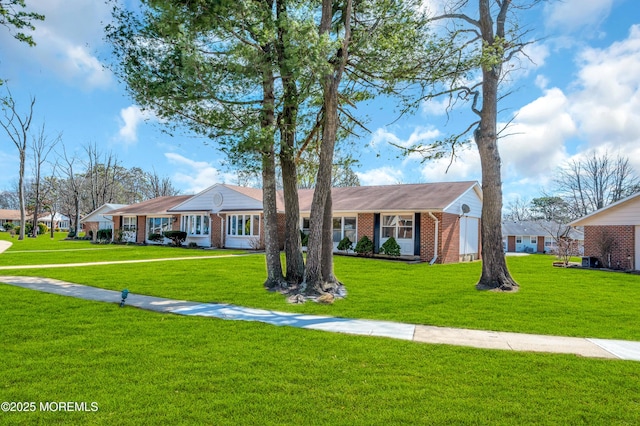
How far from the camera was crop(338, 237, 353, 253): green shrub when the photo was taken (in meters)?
20.4

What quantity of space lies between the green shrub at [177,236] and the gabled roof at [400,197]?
28.0ft

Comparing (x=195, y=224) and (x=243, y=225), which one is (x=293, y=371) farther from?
(x=195, y=224)

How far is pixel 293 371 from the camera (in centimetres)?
421

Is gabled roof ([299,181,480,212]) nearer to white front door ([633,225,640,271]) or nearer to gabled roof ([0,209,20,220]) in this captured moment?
white front door ([633,225,640,271])

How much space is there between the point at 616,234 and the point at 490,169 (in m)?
11.7

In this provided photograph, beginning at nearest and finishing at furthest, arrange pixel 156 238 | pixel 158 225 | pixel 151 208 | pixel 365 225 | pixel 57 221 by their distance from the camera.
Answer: pixel 365 225 → pixel 156 238 → pixel 158 225 → pixel 151 208 → pixel 57 221

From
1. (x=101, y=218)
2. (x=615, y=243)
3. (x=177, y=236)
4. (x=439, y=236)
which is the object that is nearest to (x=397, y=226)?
(x=439, y=236)

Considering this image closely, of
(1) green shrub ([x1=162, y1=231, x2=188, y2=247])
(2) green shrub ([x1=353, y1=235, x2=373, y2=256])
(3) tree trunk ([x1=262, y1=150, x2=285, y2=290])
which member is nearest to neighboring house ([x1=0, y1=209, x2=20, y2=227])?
(1) green shrub ([x1=162, y1=231, x2=188, y2=247])

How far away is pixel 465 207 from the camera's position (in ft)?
63.9

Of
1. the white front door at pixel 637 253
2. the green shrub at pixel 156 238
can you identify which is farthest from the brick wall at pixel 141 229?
the white front door at pixel 637 253

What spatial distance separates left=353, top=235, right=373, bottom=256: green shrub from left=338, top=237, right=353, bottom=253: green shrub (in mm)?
678

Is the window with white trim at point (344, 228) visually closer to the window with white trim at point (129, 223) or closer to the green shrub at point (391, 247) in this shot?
the green shrub at point (391, 247)

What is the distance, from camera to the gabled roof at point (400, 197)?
18.5m

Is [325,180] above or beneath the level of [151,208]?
beneath
